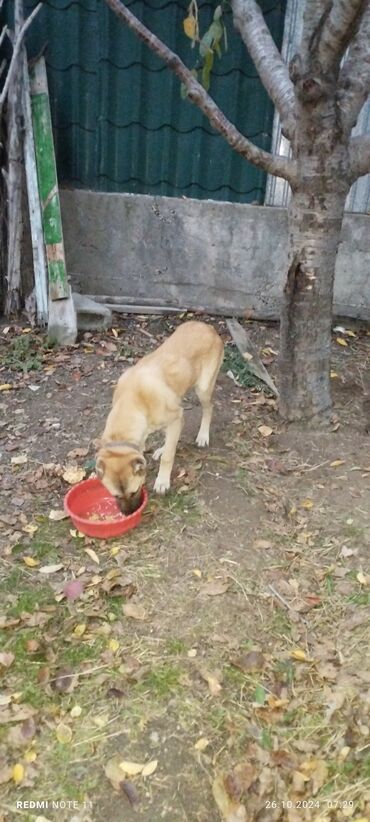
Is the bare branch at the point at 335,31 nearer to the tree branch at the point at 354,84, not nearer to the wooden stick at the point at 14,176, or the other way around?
the tree branch at the point at 354,84

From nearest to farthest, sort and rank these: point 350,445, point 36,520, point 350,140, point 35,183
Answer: point 36,520 < point 350,140 < point 350,445 < point 35,183

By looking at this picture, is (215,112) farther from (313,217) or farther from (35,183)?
(35,183)

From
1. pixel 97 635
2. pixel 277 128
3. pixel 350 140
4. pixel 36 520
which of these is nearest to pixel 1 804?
pixel 97 635

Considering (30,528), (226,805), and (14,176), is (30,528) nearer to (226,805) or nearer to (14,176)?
(226,805)

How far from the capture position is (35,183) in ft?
22.3

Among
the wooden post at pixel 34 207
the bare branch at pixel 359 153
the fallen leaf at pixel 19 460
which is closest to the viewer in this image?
the bare branch at pixel 359 153

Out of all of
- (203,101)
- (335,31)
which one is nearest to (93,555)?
(203,101)

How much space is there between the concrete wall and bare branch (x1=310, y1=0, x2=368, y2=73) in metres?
2.89

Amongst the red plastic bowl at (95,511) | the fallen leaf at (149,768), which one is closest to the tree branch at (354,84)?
the red plastic bowl at (95,511)

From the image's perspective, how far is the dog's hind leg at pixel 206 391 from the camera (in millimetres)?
5172

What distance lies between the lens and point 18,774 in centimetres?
304

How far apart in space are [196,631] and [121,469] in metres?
0.96

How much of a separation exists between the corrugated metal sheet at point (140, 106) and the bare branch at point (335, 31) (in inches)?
113

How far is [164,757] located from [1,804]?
0.70m
